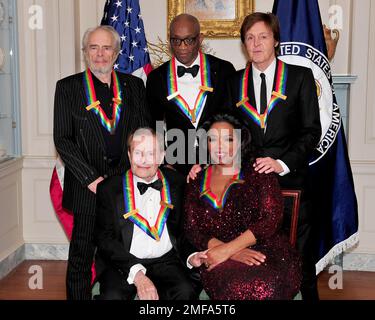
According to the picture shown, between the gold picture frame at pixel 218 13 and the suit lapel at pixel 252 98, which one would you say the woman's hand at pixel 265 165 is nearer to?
the suit lapel at pixel 252 98

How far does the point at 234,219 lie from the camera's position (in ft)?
10.0

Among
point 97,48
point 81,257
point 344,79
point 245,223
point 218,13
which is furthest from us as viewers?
point 218,13

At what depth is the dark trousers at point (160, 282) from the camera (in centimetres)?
302

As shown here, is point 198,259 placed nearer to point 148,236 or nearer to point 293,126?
point 148,236

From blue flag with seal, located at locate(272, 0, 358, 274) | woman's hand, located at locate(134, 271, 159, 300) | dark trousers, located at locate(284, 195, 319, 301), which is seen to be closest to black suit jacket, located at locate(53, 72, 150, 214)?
woman's hand, located at locate(134, 271, 159, 300)

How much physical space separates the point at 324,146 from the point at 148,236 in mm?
1854

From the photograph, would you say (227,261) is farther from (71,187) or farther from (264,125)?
(71,187)

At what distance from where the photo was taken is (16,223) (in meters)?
5.28

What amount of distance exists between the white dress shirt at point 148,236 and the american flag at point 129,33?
1660 mm

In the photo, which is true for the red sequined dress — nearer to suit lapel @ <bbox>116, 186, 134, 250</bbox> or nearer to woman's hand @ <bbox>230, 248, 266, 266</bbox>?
woman's hand @ <bbox>230, 248, 266, 266</bbox>

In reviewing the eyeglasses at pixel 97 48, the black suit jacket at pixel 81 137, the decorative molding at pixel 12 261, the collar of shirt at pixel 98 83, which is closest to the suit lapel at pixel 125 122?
the black suit jacket at pixel 81 137

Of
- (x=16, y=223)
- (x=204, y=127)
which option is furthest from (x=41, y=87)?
(x=204, y=127)

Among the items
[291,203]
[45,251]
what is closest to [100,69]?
[291,203]
